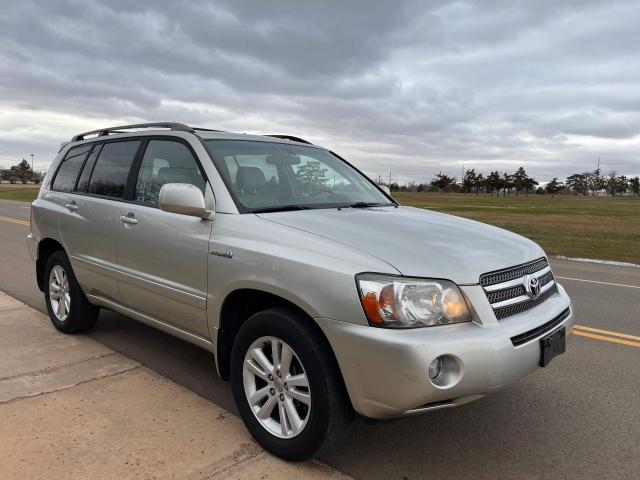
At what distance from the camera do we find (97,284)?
4.58 meters

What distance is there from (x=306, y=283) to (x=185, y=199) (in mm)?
1062

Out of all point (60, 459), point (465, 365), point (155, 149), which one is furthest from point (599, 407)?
point (155, 149)

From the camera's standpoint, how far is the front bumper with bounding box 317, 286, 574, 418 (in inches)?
99.7

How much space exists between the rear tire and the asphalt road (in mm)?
238

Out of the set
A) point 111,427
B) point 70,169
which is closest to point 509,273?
point 111,427

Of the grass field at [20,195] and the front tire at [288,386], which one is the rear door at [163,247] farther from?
the grass field at [20,195]

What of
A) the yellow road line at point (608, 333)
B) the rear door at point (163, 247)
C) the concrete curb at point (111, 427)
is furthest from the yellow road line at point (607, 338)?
the rear door at point (163, 247)

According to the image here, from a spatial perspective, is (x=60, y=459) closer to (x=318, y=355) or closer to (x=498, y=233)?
(x=318, y=355)

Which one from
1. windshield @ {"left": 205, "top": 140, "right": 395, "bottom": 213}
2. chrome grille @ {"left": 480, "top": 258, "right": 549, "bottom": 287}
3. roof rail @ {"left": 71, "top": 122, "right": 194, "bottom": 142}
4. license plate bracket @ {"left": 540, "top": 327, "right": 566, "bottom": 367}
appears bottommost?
license plate bracket @ {"left": 540, "top": 327, "right": 566, "bottom": 367}

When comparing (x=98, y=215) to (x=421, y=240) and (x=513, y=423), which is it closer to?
(x=421, y=240)

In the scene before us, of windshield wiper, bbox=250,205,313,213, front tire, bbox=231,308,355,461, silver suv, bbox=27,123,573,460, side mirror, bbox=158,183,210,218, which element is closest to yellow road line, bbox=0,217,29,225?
silver suv, bbox=27,123,573,460

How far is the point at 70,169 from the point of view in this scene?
5305mm

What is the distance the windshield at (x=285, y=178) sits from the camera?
3.61m

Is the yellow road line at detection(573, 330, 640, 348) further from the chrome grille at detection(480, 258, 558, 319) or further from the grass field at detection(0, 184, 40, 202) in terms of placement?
the grass field at detection(0, 184, 40, 202)
